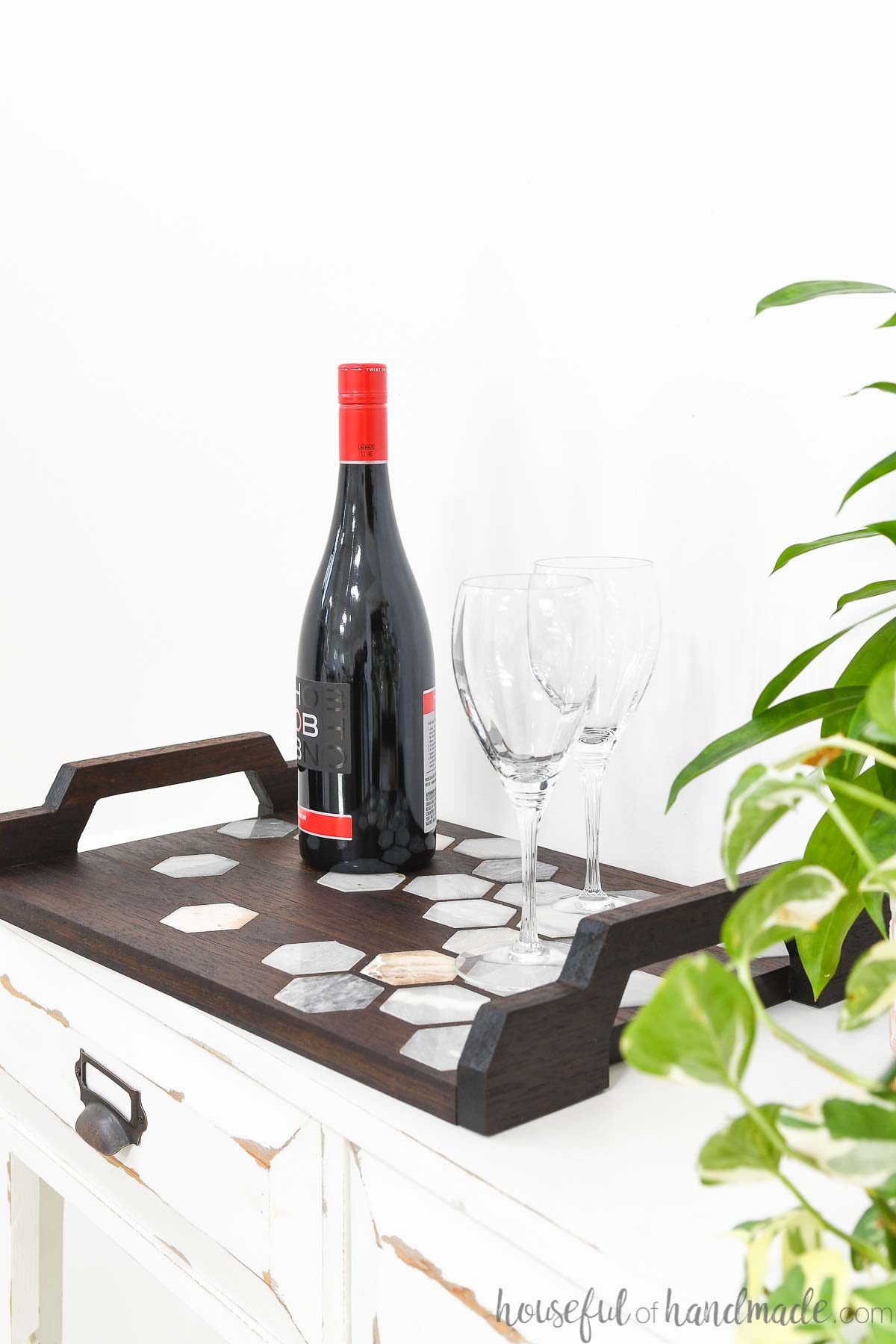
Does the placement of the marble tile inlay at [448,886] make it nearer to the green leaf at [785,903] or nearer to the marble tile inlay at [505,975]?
the marble tile inlay at [505,975]

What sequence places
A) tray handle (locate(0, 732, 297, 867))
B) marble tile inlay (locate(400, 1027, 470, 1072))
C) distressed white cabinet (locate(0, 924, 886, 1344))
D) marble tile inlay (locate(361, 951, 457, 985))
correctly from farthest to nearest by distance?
tray handle (locate(0, 732, 297, 867)) → marble tile inlay (locate(361, 951, 457, 985)) → marble tile inlay (locate(400, 1027, 470, 1072)) → distressed white cabinet (locate(0, 924, 886, 1344))

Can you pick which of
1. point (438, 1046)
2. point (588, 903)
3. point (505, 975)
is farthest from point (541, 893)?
point (438, 1046)

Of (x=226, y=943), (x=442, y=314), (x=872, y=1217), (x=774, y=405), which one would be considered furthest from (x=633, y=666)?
(x=872, y=1217)

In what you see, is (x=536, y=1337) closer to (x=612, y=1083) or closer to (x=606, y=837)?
(x=612, y=1083)

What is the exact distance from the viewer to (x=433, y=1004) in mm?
679

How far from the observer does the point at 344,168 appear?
45.4 inches

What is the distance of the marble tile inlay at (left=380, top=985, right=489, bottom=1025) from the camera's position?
A: 2.17 feet

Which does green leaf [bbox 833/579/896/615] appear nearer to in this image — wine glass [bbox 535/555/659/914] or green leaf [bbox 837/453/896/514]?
green leaf [bbox 837/453/896/514]

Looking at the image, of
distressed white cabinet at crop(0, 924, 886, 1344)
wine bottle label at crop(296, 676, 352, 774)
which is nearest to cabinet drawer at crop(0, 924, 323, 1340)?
distressed white cabinet at crop(0, 924, 886, 1344)

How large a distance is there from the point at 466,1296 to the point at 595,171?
74 cm

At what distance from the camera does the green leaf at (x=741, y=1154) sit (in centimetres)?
27

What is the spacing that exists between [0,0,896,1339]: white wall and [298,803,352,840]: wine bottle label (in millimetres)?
207

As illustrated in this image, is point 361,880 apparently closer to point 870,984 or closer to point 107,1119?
point 107,1119

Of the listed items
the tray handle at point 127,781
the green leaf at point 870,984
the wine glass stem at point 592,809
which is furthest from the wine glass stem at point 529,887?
the green leaf at point 870,984
